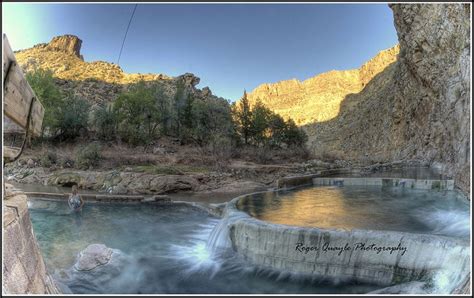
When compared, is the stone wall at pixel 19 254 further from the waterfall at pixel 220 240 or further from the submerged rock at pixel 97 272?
the waterfall at pixel 220 240

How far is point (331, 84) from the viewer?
111375mm

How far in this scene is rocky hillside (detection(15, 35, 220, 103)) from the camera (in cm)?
5431

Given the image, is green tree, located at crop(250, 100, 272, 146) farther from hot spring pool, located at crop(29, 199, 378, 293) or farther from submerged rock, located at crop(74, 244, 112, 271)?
submerged rock, located at crop(74, 244, 112, 271)

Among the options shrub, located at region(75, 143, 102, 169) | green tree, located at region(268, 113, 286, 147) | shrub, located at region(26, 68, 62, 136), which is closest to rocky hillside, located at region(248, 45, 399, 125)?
green tree, located at region(268, 113, 286, 147)

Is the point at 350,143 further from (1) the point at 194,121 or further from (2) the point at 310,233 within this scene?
(2) the point at 310,233

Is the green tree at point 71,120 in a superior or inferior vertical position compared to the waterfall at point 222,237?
superior

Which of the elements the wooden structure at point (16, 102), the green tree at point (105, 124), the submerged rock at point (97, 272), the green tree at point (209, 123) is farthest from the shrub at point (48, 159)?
the wooden structure at point (16, 102)

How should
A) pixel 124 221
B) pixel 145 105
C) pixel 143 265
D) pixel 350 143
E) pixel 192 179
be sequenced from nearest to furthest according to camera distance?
pixel 143 265 → pixel 124 221 → pixel 192 179 → pixel 145 105 → pixel 350 143

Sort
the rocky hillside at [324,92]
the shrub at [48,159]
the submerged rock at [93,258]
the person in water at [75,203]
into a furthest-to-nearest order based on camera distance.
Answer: the rocky hillside at [324,92] < the shrub at [48,159] < the person in water at [75,203] < the submerged rock at [93,258]

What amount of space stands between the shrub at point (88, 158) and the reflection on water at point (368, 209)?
38.7 feet

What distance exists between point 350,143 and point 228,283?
58844mm

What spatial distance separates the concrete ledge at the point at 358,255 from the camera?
20.9 feet

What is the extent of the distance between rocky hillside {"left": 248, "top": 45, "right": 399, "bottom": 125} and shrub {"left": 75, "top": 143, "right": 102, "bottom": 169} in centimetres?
7177

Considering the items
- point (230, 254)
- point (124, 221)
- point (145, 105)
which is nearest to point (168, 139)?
point (145, 105)
